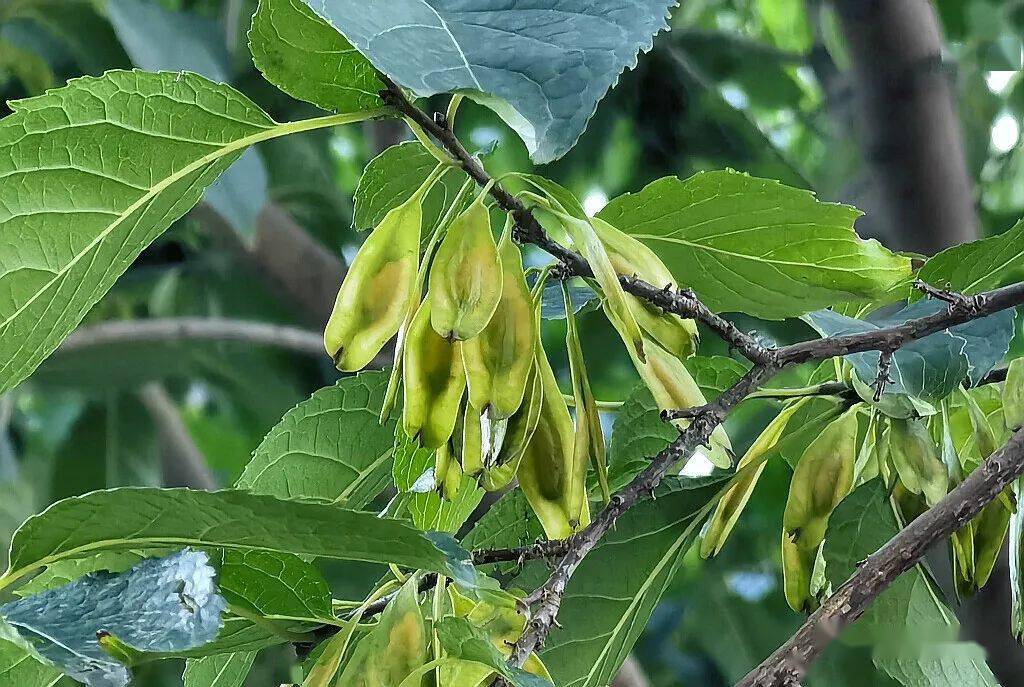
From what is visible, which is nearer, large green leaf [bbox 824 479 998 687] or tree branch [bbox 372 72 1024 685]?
tree branch [bbox 372 72 1024 685]

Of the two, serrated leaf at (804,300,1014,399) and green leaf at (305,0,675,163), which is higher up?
green leaf at (305,0,675,163)

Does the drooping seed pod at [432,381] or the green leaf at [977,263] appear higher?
the drooping seed pod at [432,381]

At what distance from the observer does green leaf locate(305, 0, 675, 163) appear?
0.24 metres

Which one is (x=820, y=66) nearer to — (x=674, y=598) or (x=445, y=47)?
(x=674, y=598)

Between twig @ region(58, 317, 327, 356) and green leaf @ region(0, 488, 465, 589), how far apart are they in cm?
62

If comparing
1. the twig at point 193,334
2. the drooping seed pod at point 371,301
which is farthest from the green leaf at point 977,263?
the twig at point 193,334

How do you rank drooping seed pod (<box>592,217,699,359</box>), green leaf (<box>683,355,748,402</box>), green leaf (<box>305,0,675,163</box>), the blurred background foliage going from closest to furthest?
green leaf (<box>305,0,675,163</box>) → drooping seed pod (<box>592,217,699,359</box>) → green leaf (<box>683,355,748,402</box>) → the blurred background foliage

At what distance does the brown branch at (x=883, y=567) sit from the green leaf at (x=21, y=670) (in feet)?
0.74

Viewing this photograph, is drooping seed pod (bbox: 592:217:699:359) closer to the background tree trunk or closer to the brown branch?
the brown branch

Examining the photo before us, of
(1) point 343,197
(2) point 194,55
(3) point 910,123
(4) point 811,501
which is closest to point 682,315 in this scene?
(4) point 811,501

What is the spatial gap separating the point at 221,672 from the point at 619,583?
156mm

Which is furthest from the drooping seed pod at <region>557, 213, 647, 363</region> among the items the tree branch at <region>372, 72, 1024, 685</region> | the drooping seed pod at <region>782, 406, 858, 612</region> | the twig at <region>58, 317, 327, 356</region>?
the twig at <region>58, 317, 327, 356</region>

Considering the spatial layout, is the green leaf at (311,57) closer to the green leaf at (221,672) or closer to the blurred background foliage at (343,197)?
the green leaf at (221,672)

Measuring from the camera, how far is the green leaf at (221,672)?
38 cm
